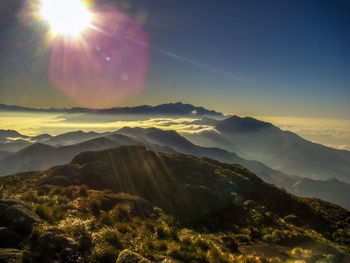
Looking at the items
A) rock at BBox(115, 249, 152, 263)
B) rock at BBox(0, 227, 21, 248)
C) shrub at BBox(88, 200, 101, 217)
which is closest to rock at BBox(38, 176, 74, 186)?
shrub at BBox(88, 200, 101, 217)

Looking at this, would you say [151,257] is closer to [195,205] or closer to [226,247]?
[226,247]

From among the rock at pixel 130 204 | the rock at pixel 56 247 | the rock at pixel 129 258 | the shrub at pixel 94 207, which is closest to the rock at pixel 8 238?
the rock at pixel 56 247

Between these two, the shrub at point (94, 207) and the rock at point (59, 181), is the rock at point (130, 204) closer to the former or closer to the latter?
the shrub at point (94, 207)

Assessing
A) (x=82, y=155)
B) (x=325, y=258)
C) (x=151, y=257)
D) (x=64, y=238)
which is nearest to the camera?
(x=64, y=238)

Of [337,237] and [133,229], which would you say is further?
[337,237]

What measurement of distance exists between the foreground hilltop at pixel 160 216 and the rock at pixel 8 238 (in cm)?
4

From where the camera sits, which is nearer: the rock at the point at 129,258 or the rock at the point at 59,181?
the rock at the point at 129,258

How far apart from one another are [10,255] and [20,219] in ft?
11.0

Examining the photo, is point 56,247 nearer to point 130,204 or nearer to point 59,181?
point 130,204

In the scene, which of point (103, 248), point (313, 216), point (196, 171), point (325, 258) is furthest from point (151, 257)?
point (313, 216)

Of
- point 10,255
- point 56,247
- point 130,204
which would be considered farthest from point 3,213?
point 130,204

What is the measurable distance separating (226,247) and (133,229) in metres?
6.40

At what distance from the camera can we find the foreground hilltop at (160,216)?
15844 millimetres

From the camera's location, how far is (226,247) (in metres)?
23.0
